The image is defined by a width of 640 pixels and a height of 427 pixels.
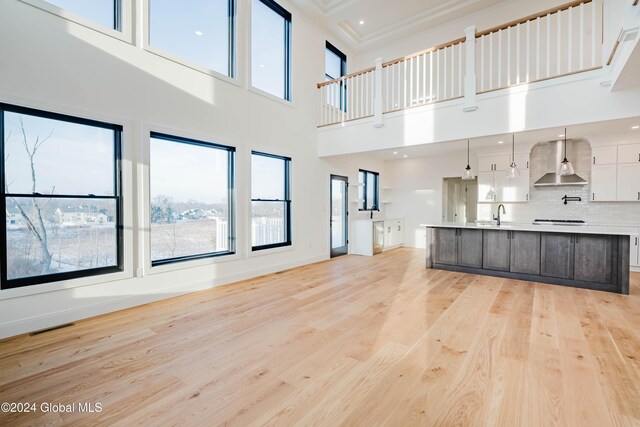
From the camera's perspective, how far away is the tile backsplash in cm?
557

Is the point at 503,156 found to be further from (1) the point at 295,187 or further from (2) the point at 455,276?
(1) the point at 295,187

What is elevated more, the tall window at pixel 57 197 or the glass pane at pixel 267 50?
the glass pane at pixel 267 50

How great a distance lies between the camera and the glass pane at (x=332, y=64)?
7277mm

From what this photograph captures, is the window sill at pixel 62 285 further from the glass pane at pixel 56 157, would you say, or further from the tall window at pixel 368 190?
the tall window at pixel 368 190

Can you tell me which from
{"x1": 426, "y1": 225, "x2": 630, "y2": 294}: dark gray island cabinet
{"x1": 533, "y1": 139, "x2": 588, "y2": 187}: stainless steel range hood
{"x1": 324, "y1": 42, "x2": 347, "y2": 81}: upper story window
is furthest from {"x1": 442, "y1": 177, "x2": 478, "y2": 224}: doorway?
{"x1": 324, "y1": 42, "x2": 347, "y2": 81}: upper story window

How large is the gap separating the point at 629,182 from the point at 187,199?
7893 millimetres

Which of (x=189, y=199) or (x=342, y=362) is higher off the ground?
(x=189, y=199)

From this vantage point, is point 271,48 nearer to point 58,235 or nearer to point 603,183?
point 58,235

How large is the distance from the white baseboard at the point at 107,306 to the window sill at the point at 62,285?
245mm

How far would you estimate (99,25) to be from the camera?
10.6ft

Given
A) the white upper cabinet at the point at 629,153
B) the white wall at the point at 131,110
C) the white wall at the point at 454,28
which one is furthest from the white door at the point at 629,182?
the white wall at the point at 131,110

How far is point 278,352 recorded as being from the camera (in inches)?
95.4

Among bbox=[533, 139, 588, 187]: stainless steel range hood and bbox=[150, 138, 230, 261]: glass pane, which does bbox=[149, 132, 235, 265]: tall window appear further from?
bbox=[533, 139, 588, 187]: stainless steel range hood

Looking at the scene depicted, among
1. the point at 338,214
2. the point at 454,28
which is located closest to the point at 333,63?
the point at 454,28
